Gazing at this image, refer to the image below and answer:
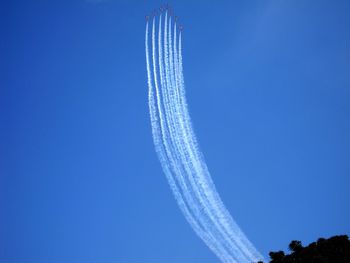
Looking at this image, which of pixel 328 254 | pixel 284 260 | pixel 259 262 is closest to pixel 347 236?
pixel 328 254

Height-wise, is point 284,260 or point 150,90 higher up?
point 150,90

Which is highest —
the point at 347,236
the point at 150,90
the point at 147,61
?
the point at 147,61

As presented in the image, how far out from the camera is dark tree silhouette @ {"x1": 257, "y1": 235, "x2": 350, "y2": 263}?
47172mm

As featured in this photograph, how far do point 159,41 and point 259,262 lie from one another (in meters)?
33.7

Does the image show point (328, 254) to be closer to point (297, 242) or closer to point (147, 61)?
point (297, 242)

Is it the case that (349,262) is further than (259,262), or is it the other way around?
(259,262)

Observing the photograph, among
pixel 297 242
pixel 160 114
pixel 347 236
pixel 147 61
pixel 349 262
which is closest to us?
pixel 349 262

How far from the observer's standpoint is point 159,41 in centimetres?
6594

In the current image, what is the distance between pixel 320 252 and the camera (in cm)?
5000

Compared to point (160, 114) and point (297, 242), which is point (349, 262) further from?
point (160, 114)

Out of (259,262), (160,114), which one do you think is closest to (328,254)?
(259,262)

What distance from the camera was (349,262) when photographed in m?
46.0

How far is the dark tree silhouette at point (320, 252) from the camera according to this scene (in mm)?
47172

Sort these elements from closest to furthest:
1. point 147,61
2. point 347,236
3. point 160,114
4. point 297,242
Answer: point 347,236
point 297,242
point 160,114
point 147,61
